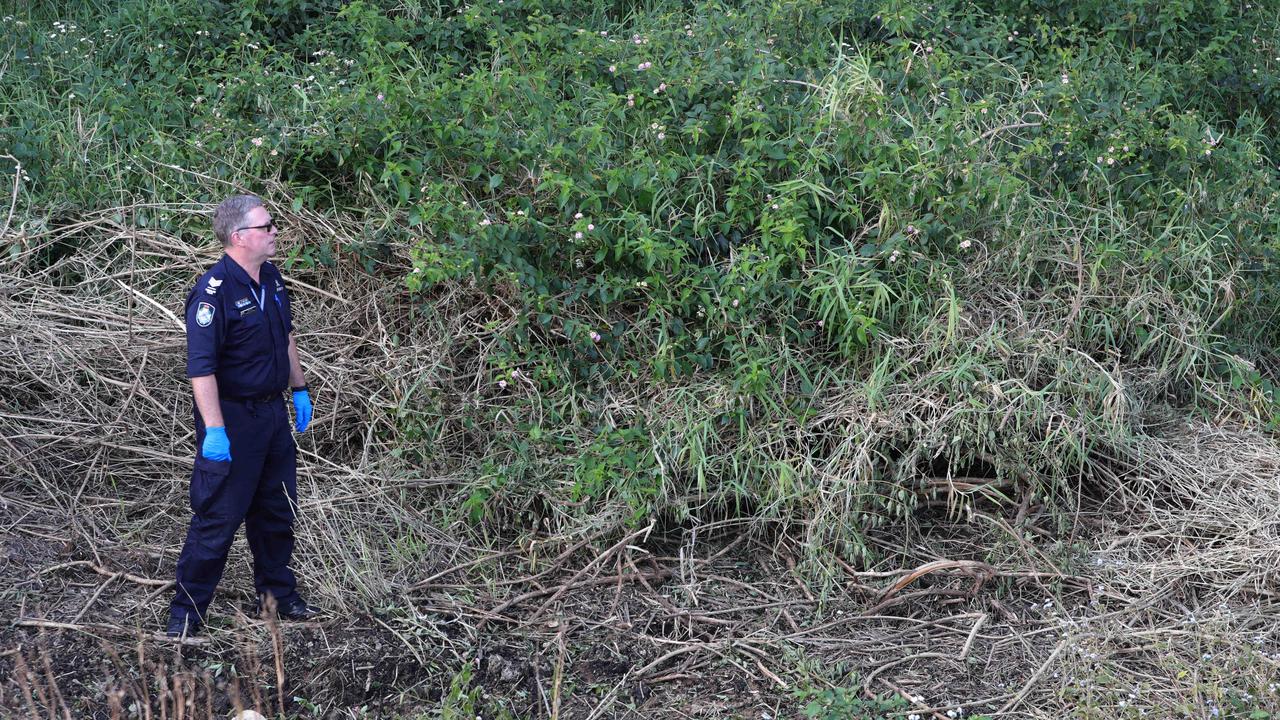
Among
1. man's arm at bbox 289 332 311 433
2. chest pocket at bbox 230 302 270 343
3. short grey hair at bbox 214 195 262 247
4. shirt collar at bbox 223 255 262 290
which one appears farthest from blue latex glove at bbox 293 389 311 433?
short grey hair at bbox 214 195 262 247

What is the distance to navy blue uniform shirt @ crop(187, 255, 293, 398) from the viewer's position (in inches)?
147

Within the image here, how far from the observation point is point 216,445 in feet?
12.1

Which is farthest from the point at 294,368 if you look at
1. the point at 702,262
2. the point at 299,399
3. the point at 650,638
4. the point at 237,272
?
the point at 702,262

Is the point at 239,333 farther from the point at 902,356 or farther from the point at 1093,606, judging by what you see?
the point at 1093,606

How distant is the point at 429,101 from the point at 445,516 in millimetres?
2004

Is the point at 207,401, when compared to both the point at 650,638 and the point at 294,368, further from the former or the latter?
the point at 650,638

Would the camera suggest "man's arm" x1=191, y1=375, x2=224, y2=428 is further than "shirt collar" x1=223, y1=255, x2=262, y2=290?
No

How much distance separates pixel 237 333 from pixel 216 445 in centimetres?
39

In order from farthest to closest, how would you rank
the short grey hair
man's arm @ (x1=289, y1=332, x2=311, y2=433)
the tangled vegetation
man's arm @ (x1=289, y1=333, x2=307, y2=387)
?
1. the tangled vegetation
2. man's arm @ (x1=289, y1=332, x2=311, y2=433)
3. man's arm @ (x1=289, y1=333, x2=307, y2=387)
4. the short grey hair

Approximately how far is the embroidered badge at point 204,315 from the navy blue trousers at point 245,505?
29 cm

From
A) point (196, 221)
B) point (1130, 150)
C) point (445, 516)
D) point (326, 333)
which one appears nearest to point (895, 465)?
point (445, 516)

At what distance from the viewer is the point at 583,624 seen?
4160mm

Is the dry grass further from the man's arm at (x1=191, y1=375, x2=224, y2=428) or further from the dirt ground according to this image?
the man's arm at (x1=191, y1=375, x2=224, y2=428)

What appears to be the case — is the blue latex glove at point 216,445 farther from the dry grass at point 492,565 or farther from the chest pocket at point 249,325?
the dry grass at point 492,565
